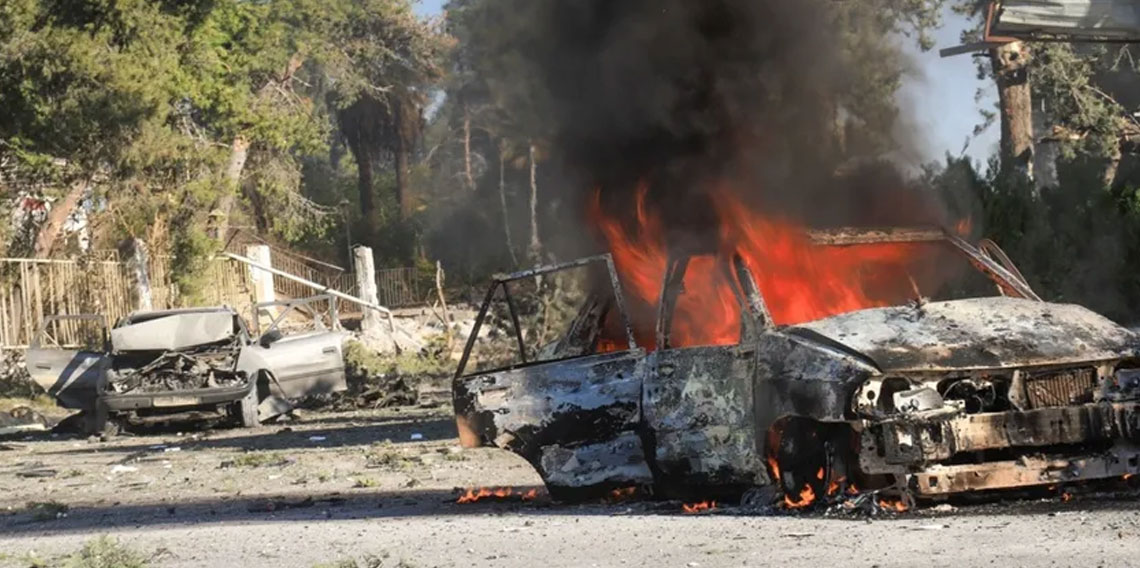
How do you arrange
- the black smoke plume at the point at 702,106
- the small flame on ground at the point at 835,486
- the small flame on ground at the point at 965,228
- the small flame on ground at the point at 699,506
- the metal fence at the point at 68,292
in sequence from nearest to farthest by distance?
the small flame on ground at the point at 835,486 < the small flame on ground at the point at 699,506 < the small flame on ground at the point at 965,228 < the black smoke plume at the point at 702,106 < the metal fence at the point at 68,292

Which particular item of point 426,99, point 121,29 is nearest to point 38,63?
point 121,29

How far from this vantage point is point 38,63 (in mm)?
23828

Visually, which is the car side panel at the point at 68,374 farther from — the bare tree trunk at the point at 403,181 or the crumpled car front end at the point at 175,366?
the bare tree trunk at the point at 403,181

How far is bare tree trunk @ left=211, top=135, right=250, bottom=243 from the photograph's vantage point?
3253 centimetres

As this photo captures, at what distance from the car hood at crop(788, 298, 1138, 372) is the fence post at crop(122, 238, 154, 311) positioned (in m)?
23.1

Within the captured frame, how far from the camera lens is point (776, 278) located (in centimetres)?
938

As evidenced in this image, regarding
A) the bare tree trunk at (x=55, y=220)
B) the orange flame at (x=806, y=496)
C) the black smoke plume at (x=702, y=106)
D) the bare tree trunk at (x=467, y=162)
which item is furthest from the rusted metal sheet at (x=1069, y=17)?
the bare tree trunk at (x=467, y=162)

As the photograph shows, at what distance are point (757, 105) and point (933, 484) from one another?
454 cm

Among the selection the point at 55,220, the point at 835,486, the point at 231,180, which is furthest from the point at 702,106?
the point at 231,180

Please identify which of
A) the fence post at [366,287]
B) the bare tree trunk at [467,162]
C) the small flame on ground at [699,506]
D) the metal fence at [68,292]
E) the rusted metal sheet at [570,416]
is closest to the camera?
the small flame on ground at [699,506]

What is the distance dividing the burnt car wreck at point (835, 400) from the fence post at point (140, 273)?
69.7ft

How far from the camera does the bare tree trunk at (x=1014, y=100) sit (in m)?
25.2

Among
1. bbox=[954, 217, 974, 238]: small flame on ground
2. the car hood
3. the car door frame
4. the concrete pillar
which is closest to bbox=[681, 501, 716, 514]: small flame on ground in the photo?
the car hood

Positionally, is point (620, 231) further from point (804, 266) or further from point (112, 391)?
point (112, 391)
